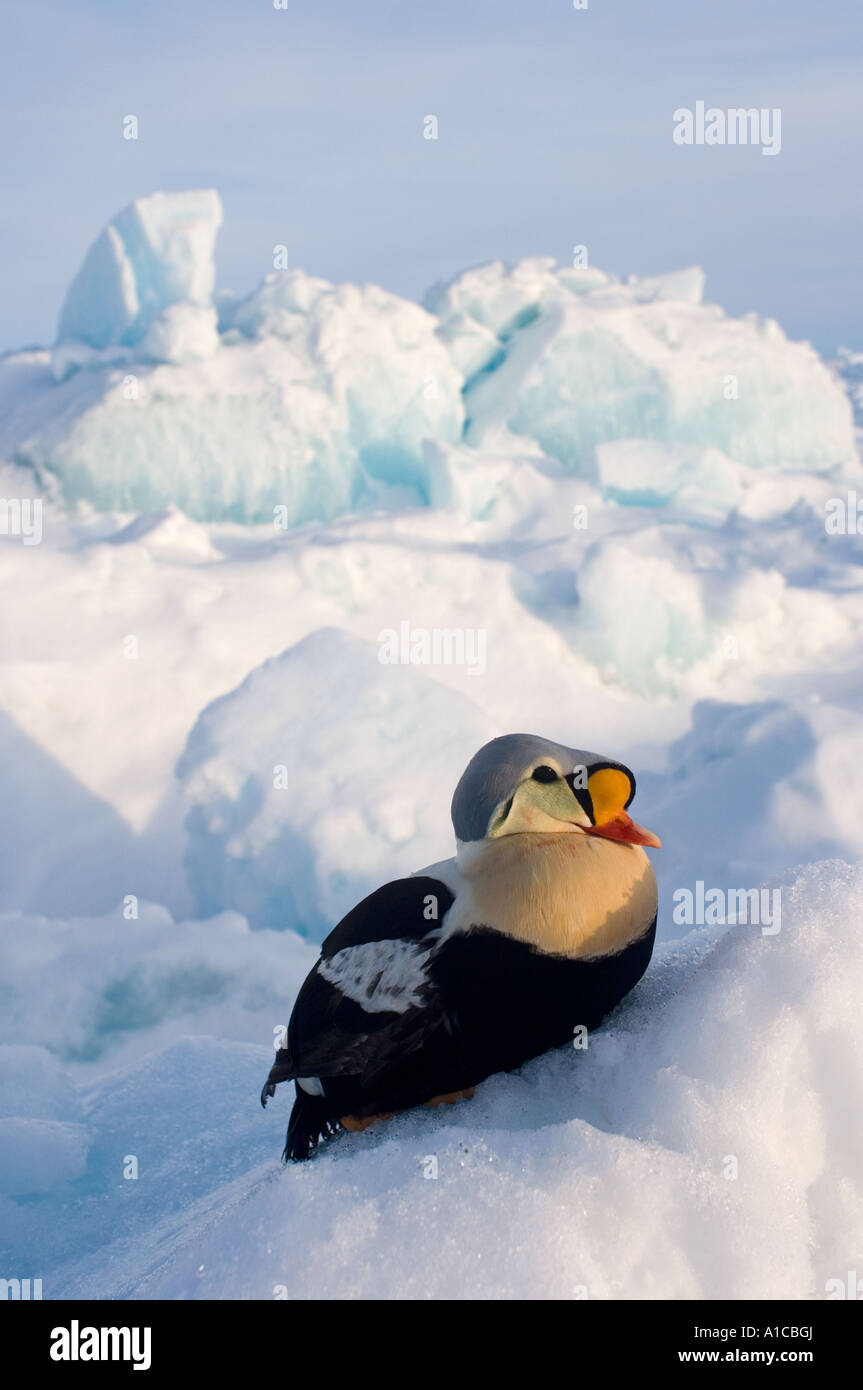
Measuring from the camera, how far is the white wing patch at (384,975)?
1331 mm

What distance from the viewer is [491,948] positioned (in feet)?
4.28

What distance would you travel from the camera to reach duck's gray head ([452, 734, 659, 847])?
4.53ft

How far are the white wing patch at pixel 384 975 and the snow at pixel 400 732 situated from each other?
0.57 feet

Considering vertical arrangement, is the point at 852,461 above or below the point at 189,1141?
above

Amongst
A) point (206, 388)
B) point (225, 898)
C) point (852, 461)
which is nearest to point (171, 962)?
point (225, 898)

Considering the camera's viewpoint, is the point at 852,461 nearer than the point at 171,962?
No

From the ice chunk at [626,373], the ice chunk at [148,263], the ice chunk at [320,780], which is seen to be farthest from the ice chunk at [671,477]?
the ice chunk at [320,780]

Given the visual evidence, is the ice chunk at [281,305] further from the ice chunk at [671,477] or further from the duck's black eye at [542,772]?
the duck's black eye at [542,772]
